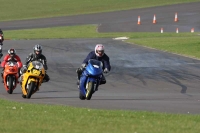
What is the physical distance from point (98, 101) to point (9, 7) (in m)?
51.1

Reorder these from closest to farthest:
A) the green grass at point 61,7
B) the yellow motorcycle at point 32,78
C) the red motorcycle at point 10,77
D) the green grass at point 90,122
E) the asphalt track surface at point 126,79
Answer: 1. the green grass at point 90,122
2. the asphalt track surface at point 126,79
3. the yellow motorcycle at point 32,78
4. the red motorcycle at point 10,77
5. the green grass at point 61,7

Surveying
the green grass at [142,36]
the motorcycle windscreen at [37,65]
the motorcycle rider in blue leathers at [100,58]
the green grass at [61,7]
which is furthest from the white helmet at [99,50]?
the green grass at [61,7]

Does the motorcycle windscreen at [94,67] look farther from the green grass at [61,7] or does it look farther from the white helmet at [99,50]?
the green grass at [61,7]

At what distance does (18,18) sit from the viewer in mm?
58406

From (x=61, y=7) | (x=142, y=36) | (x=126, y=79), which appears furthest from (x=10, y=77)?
(x=61, y=7)

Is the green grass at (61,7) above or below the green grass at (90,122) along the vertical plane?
below

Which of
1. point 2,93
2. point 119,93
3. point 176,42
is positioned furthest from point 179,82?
point 176,42

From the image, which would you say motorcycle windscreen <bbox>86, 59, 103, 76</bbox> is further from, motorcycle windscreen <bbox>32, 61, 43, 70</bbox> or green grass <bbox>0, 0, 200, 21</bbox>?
green grass <bbox>0, 0, 200, 21</bbox>

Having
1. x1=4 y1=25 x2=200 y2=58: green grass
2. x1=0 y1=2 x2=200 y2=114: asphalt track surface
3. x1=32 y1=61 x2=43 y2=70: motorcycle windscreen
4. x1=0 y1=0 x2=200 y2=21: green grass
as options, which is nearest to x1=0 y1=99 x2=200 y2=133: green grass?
x1=0 y1=2 x2=200 y2=114: asphalt track surface

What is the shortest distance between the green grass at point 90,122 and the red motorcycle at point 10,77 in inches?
205

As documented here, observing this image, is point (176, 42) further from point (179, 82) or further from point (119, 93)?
point (119, 93)

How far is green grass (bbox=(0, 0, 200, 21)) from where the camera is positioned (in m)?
60.4

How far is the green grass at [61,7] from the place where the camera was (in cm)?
6041

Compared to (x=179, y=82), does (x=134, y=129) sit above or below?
above
